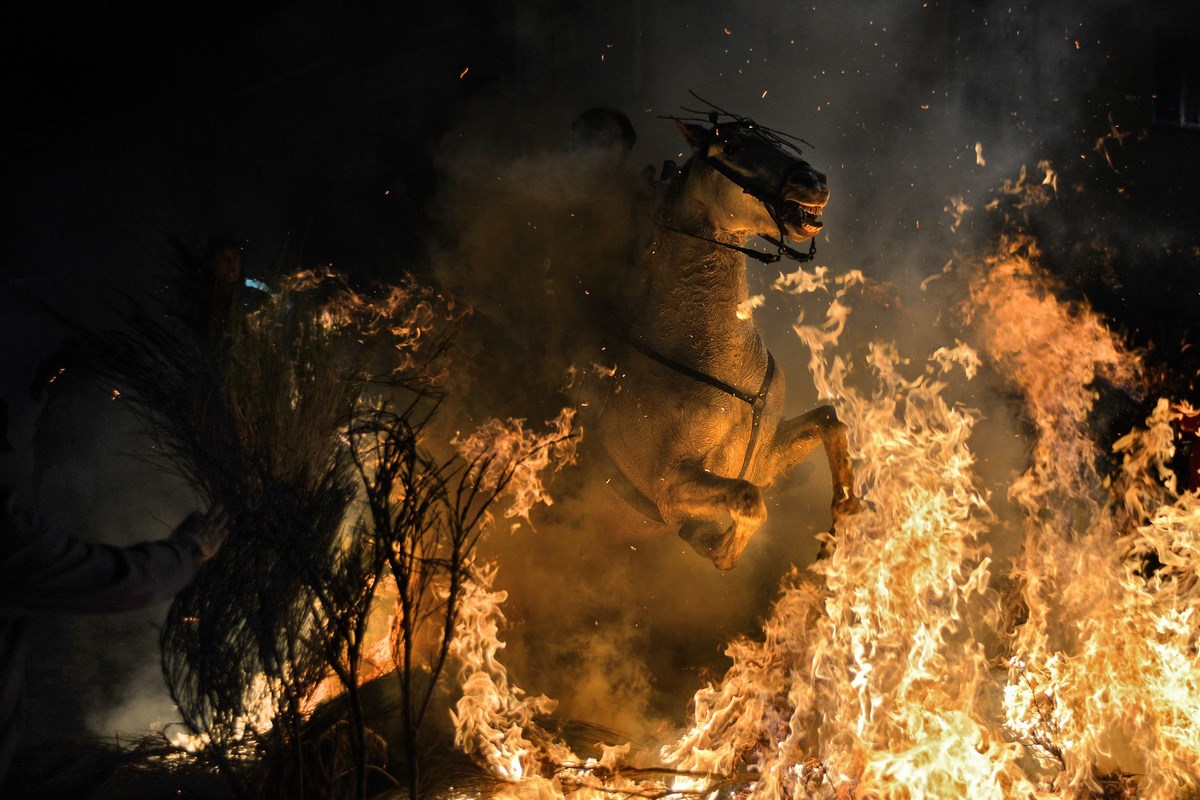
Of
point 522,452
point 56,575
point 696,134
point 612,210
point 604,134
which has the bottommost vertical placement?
point 56,575

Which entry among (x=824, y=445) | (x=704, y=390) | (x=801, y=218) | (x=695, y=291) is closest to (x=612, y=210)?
(x=695, y=291)

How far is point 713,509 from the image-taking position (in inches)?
165

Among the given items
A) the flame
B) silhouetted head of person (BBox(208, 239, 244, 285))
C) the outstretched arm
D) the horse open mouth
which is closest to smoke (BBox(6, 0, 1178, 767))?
the flame

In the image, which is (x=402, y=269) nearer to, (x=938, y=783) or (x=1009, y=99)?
(x=938, y=783)

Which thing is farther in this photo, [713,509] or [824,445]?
[824,445]

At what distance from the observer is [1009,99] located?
6.61m

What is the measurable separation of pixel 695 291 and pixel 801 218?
81 centimetres

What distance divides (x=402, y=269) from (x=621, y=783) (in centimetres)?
364

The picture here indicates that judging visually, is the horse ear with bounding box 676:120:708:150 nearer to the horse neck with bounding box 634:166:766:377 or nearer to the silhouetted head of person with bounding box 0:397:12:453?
the horse neck with bounding box 634:166:766:377

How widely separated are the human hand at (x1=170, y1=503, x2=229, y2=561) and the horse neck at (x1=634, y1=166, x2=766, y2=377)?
7.89ft

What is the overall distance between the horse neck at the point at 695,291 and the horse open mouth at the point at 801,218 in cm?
55

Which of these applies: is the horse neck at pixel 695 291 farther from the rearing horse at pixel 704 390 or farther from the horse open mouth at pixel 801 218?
the horse open mouth at pixel 801 218

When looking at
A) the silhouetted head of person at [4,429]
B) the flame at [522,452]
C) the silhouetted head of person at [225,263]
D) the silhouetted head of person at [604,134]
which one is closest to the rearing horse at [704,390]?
the flame at [522,452]

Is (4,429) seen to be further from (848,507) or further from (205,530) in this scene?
(848,507)
